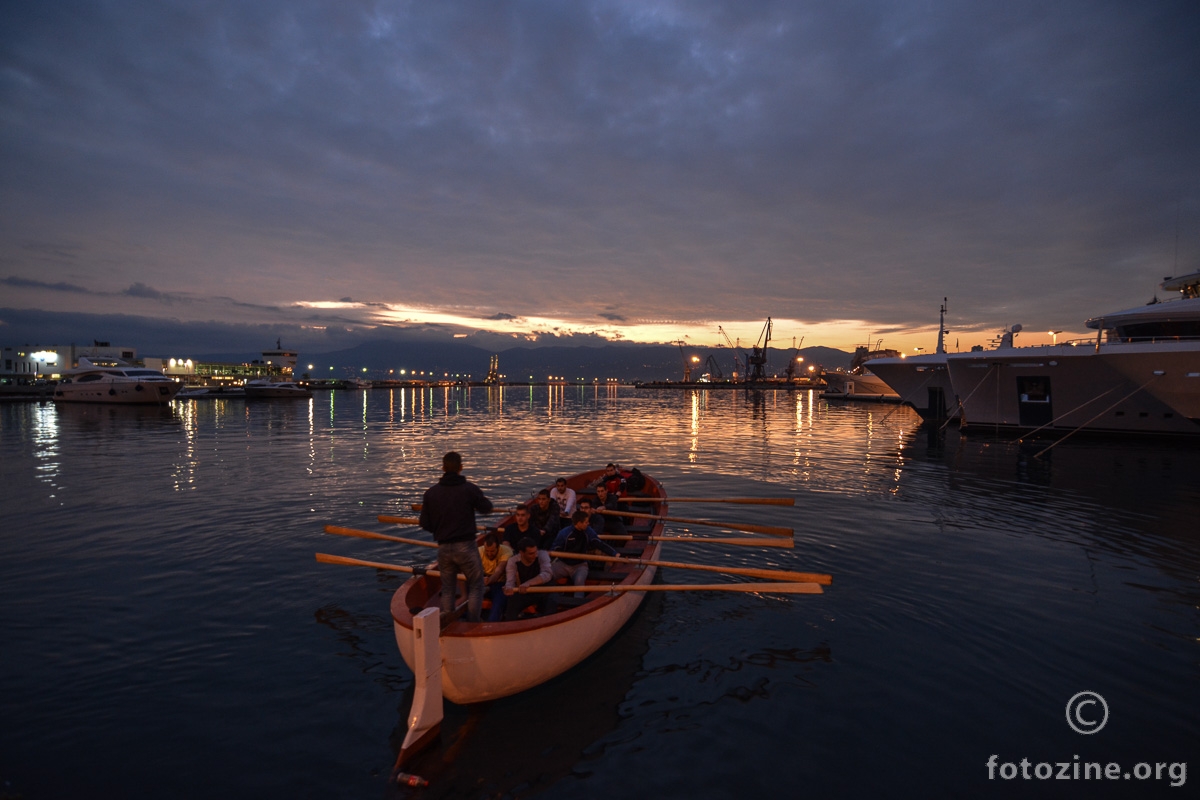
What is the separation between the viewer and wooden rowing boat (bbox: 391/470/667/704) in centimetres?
750

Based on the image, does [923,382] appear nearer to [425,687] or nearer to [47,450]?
[425,687]

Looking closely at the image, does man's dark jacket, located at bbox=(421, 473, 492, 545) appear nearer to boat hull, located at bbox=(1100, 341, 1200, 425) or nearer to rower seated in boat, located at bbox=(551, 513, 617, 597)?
rower seated in boat, located at bbox=(551, 513, 617, 597)

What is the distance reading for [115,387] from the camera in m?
81.9

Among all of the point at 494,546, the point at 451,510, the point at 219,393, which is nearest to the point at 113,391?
the point at 219,393

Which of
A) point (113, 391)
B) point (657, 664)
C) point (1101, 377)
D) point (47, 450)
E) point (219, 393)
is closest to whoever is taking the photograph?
point (657, 664)

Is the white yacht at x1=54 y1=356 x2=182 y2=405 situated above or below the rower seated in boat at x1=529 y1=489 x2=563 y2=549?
above

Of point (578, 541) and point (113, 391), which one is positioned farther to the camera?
point (113, 391)

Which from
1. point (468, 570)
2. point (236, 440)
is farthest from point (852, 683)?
point (236, 440)

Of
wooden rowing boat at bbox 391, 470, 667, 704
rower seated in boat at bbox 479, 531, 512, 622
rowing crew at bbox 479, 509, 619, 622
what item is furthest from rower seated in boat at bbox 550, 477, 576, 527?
wooden rowing boat at bbox 391, 470, 667, 704

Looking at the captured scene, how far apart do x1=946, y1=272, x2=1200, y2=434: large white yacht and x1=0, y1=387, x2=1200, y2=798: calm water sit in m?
19.9

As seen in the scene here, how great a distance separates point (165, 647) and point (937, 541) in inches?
719

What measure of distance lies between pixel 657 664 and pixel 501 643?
316 centimetres

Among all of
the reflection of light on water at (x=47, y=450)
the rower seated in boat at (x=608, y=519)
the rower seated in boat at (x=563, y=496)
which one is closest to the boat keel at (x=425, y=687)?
the rower seated in boat at (x=563, y=496)

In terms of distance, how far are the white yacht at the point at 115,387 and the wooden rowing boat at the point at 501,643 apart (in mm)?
96897
